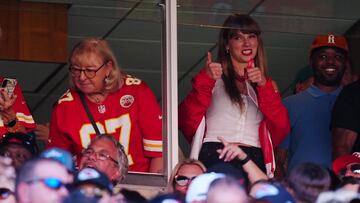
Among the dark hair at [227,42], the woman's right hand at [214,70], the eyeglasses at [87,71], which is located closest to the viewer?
the eyeglasses at [87,71]

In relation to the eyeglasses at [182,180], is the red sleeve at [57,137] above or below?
above

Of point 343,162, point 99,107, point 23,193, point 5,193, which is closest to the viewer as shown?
point 23,193

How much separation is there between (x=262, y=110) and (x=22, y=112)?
1.91 metres

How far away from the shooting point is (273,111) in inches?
481

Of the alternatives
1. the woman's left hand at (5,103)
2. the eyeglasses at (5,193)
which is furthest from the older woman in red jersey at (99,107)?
the eyeglasses at (5,193)

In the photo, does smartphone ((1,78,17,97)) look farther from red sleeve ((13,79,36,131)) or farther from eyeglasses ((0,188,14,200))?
eyeglasses ((0,188,14,200))

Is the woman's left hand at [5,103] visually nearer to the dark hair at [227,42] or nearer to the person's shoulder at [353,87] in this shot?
the dark hair at [227,42]

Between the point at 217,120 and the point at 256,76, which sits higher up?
the point at 256,76

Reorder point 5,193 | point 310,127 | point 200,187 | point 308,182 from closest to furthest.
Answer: point 5,193
point 200,187
point 308,182
point 310,127

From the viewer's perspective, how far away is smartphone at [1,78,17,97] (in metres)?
12.2

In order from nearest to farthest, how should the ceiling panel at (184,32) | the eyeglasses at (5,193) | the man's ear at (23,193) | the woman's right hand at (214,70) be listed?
the man's ear at (23,193)
the eyeglasses at (5,193)
the woman's right hand at (214,70)
the ceiling panel at (184,32)

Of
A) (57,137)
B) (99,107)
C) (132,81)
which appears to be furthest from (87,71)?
(57,137)

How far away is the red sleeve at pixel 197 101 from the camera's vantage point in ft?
39.9

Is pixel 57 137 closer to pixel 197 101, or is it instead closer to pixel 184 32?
pixel 197 101
